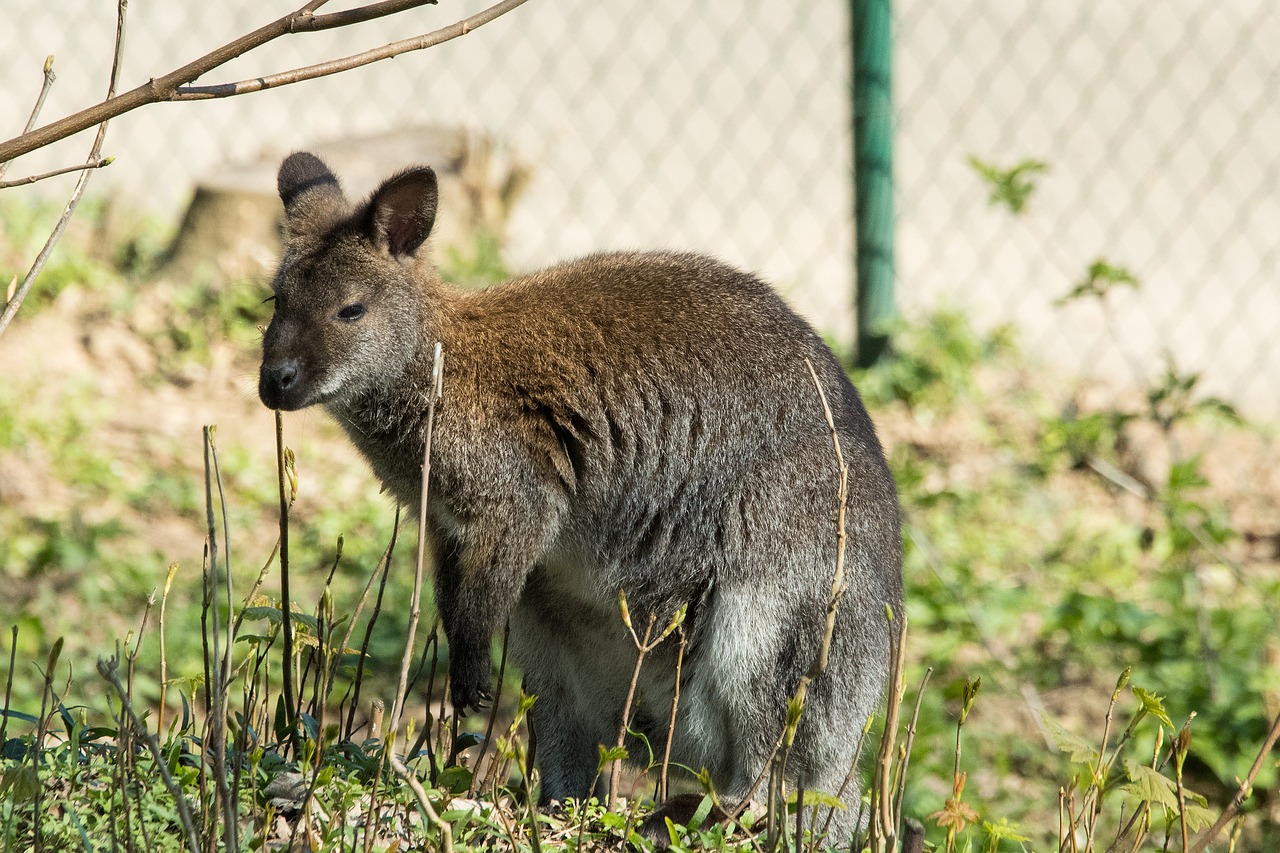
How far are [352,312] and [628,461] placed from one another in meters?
0.77

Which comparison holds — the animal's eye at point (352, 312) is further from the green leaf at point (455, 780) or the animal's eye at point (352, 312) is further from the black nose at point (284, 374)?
the green leaf at point (455, 780)

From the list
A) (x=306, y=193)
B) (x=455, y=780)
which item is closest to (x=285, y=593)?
(x=455, y=780)

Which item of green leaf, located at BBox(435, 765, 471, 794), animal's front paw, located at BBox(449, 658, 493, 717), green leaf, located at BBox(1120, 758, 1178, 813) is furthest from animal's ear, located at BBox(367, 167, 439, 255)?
green leaf, located at BBox(1120, 758, 1178, 813)

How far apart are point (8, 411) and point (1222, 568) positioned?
217 inches

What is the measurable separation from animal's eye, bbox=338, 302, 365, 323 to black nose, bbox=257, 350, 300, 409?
0.72 feet

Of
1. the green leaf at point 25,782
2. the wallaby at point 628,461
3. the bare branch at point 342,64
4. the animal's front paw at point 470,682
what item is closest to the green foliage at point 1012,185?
the wallaby at point 628,461

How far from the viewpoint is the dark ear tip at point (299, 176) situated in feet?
11.5

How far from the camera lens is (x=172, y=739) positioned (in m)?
2.69

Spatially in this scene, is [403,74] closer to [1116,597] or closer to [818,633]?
[1116,597]

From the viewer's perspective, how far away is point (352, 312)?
3363mm

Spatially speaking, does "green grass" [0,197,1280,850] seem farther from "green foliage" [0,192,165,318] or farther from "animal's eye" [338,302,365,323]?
"animal's eye" [338,302,365,323]

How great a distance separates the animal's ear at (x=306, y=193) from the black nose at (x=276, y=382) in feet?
1.47

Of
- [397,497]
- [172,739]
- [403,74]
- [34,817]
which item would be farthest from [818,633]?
[403,74]

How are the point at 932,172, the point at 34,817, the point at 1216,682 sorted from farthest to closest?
the point at 932,172 → the point at 1216,682 → the point at 34,817
